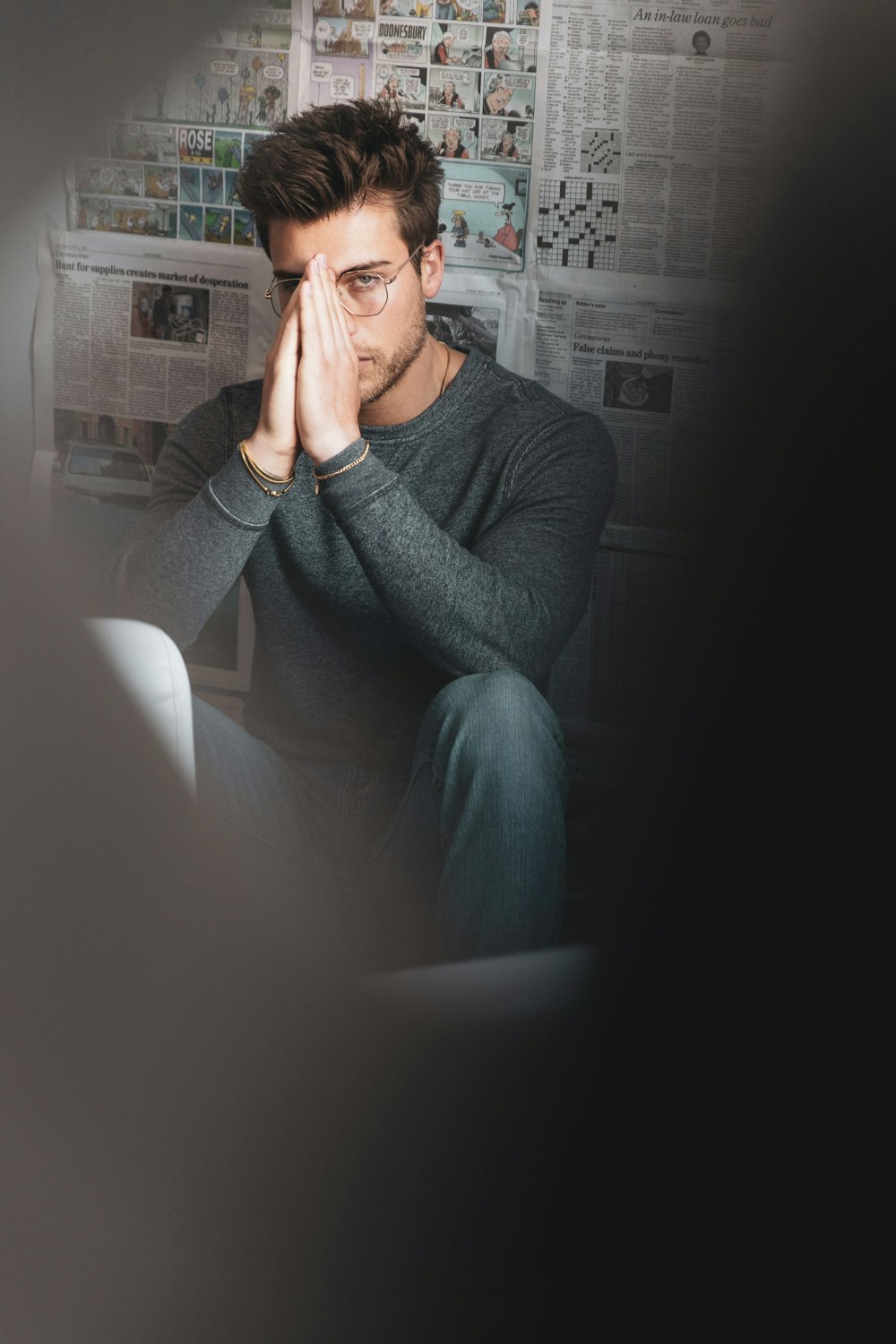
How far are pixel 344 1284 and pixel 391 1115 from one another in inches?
1.6

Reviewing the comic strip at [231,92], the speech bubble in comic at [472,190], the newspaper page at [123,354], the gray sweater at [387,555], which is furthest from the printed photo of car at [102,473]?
the speech bubble in comic at [472,190]

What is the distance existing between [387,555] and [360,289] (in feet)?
0.85

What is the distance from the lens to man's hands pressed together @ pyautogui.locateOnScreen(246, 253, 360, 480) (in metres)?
0.63

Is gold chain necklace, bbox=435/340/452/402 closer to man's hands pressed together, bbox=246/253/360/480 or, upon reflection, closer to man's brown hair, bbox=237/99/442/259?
man's brown hair, bbox=237/99/442/259

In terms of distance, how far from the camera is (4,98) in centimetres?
22

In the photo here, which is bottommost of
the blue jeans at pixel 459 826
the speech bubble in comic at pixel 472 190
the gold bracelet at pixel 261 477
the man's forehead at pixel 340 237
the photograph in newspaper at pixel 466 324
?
the blue jeans at pixel 459 826

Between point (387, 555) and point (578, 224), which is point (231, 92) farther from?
point (387, 555)

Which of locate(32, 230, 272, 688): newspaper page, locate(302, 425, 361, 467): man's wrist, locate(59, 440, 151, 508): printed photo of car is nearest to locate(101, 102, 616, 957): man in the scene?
locate(302, 425, 361, 467): man's wrist

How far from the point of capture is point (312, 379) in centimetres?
65

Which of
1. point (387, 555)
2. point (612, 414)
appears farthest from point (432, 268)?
point (387, 555)

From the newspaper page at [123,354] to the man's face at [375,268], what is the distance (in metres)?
0.25

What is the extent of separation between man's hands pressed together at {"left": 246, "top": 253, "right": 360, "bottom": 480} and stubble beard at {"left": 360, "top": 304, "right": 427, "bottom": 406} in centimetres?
17

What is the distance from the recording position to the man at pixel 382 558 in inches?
23.6

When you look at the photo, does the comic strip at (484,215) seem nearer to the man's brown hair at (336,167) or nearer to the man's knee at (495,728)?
the man's brown hair at (336,167)
